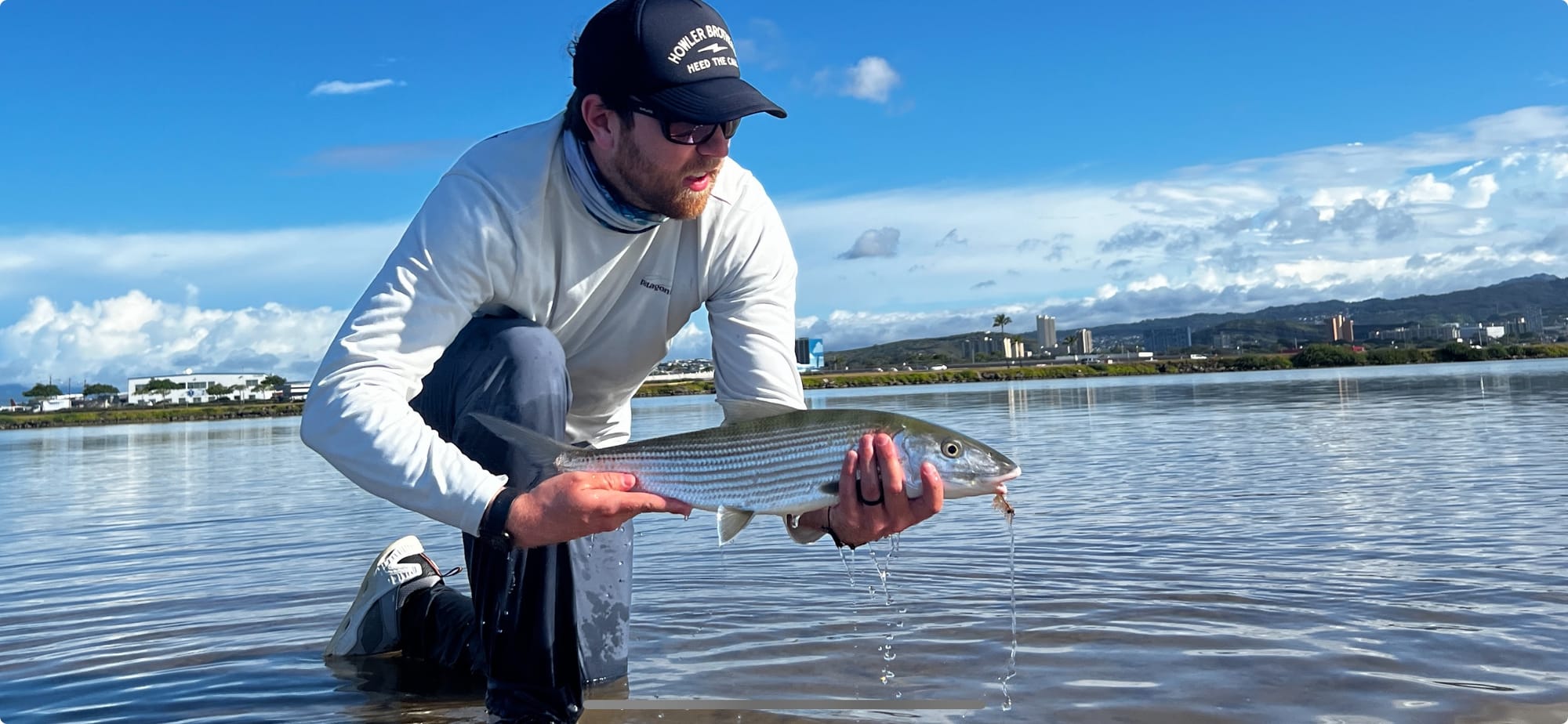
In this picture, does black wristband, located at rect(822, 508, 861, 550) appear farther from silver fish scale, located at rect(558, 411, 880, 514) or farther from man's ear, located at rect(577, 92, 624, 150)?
man's ear, located at rect(577, 92, 624, 150)

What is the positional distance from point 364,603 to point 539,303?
2704mm

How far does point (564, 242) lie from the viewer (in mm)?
4176

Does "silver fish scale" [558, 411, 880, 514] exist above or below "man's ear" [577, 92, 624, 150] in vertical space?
below

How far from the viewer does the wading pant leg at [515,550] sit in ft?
12.7

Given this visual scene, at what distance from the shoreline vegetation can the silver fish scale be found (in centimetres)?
8690

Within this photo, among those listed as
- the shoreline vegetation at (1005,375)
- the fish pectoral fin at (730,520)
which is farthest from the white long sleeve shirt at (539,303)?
the shoreline vegetation at (1005,375)

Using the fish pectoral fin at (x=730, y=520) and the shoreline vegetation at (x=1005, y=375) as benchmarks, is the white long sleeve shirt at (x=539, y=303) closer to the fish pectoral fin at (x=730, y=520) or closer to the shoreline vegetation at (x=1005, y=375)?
the fish pectoral fin at (x=730, y=520)

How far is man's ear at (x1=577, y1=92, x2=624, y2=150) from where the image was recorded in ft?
13.0

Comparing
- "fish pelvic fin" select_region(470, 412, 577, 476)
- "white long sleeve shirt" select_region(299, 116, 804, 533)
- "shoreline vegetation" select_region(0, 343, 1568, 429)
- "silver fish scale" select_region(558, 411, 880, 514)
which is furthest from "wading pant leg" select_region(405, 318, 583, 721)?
"shoreline vegetation" select_region(0, 343, 1568, 429)

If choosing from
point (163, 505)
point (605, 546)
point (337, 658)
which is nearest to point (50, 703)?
point (337, 658)

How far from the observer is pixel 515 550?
13.1ft

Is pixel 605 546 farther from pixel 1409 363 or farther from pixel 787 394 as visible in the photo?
pixel 1409 363

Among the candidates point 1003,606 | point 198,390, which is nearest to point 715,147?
point 1003,606

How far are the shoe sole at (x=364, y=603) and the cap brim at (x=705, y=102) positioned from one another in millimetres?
3509
